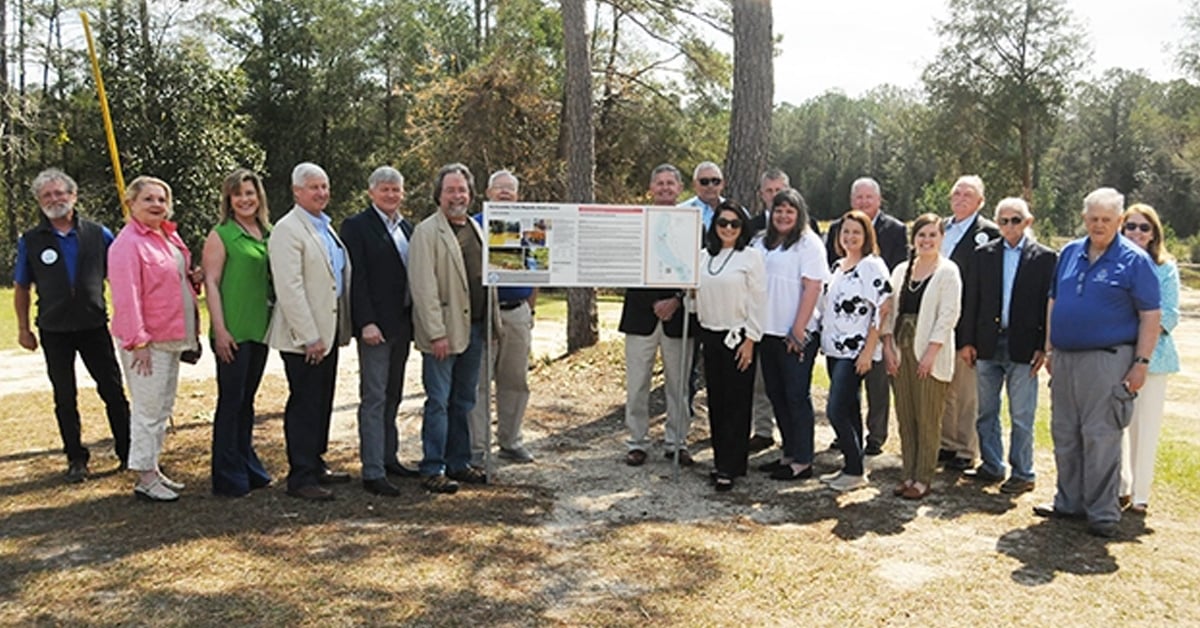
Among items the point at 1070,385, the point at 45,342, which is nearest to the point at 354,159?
the point at 45,342

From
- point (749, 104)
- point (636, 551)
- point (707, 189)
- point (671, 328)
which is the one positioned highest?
point (749, 104)

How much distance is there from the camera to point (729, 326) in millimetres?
5820

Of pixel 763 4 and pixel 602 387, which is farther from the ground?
pixel 763 4

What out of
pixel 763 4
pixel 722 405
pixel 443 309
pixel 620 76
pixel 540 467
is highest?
pixel 620 76

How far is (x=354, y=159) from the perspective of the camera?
35406mm

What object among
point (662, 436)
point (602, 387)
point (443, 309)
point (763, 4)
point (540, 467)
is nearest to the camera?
point (443, 309)

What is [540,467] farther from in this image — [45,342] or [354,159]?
[354,159]

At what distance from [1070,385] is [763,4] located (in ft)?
16.5

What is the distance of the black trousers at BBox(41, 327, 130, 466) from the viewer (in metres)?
5.94

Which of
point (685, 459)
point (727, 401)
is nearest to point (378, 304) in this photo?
point (727, 401)

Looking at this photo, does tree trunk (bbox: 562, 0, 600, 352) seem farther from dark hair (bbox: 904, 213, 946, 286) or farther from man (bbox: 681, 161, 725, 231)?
dark hair (bbox: 904, 213, 946, 286)

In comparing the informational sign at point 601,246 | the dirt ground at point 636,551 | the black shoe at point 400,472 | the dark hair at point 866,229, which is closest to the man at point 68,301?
the dirt ground at point 636,551

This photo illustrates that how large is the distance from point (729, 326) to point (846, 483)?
1341 mm

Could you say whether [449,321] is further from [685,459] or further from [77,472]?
[77,472]
